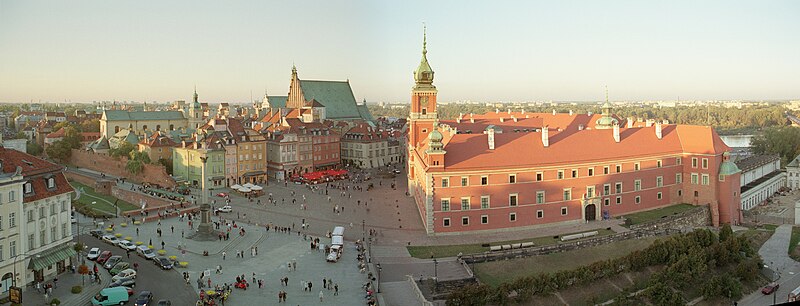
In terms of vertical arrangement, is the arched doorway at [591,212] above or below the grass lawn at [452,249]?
above

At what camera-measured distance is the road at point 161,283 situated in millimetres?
14383

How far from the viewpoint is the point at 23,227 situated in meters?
14.4

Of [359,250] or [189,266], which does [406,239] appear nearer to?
A: [359,250]

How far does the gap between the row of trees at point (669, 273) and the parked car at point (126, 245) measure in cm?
922

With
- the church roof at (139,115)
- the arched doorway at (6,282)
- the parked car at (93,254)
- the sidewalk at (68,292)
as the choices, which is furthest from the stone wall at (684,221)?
the church roof at (139,115)

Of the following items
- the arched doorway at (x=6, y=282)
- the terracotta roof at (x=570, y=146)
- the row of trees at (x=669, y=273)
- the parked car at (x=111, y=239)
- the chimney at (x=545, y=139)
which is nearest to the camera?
the arched doorway at (x=6, y=282)

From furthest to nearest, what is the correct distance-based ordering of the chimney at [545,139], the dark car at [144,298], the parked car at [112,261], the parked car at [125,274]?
the chimney at [545,139], the parked car at [112,261], the parked car at [125,274], the dark car at [144,298]

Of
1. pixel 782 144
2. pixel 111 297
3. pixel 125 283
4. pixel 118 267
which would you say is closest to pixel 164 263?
pixel 118 267

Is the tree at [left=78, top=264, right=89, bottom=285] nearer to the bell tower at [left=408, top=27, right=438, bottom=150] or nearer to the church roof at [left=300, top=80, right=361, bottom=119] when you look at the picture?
the bell tower at [left=408, top=27, right=438, bottom=150]

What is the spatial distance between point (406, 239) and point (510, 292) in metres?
6.21

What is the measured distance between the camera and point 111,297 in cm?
1349

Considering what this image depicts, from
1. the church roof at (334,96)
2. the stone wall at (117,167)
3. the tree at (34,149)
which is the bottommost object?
the stone wall at (117,167)

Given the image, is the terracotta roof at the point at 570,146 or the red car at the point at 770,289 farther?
the terracotta roof at the point at 570,146

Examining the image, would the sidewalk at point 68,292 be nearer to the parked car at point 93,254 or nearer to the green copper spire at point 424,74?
the parked car at point 93,254
